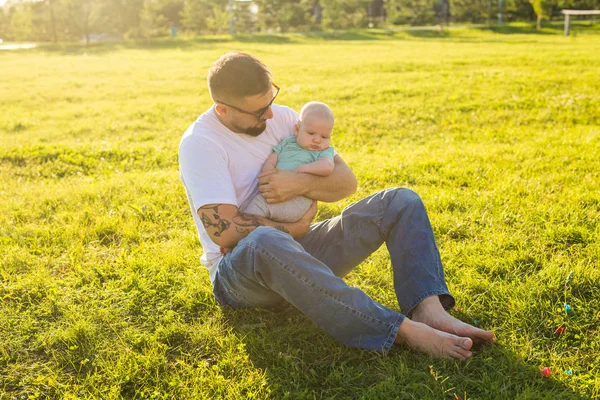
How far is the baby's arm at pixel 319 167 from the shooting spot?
12.2ft

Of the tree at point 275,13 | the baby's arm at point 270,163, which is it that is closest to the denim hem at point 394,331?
the baby's arm at point 270,163

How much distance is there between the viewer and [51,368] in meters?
3.27

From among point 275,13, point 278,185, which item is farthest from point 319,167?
point 275,13

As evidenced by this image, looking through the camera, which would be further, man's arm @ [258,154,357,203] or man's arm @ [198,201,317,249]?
man's arm @ [258,154,357,203]

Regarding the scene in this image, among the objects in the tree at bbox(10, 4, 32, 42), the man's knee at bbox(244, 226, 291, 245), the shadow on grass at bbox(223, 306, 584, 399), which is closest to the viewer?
the shadow on grass at bbox(223, 306, 584, 399)

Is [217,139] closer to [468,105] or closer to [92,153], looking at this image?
[92,153]

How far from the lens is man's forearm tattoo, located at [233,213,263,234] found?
3291mm

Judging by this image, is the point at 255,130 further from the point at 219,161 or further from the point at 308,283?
the point at 308,283

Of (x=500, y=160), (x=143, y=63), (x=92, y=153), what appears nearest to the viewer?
(x=500, y=160)

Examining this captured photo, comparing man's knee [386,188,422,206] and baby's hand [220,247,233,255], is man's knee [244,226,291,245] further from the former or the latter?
man's knee [386,188,422,206]

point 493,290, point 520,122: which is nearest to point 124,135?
point 520,122

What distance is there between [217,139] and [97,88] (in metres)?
13.7

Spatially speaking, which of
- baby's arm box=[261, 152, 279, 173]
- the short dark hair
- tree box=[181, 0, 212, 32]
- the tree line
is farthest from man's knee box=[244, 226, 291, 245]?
tree box=[181, 0, 212, 32]

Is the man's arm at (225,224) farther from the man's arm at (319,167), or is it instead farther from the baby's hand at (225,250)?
the man's arm at (319,167)
